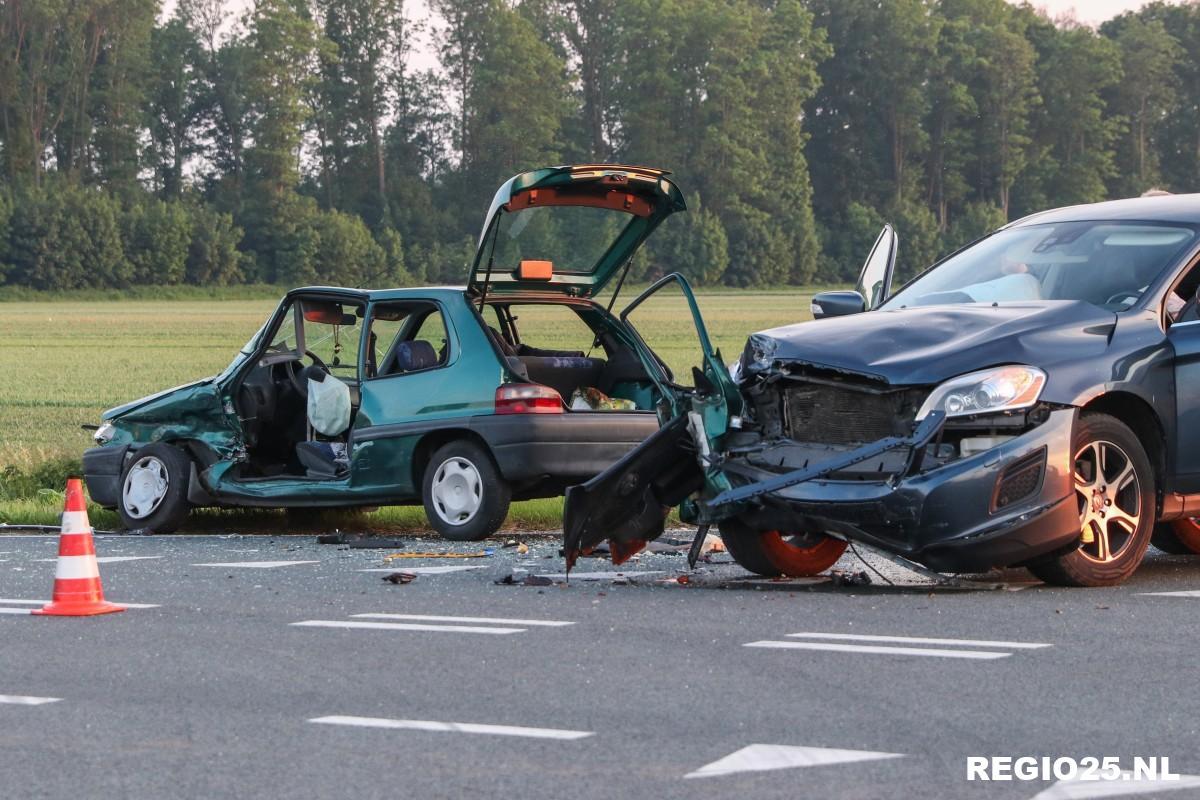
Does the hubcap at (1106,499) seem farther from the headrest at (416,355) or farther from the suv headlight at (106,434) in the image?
the suv headlight at (106,434)

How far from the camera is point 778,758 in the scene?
5102 mm

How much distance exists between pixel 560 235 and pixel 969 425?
5017mm

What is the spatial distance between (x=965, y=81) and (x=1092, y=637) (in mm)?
116451

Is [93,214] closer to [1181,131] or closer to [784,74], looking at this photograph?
[784,74]

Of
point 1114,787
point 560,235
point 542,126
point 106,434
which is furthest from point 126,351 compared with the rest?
point 542,126

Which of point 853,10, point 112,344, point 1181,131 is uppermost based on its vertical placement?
point 853,10

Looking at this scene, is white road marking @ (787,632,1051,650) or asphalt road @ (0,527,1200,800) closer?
asphalt road @ (0,527,1200,800)

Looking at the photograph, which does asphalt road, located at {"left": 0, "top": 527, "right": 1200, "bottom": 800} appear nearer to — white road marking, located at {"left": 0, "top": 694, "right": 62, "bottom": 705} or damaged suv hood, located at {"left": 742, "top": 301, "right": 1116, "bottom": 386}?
white road marking, located at {"left": 0, "top": 694, "right": 62, "bottom": 705}

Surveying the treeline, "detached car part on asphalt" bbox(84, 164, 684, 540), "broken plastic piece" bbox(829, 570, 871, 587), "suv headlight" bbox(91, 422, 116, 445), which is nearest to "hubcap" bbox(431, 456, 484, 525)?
"detached car part on asphalt" bbox(84, 164, 684, 540)

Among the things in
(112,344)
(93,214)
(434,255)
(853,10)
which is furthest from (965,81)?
(112,344)

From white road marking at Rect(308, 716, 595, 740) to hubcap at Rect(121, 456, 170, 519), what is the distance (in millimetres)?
7856

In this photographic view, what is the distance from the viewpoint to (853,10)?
4806 inches

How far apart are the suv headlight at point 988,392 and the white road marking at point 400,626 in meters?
2.01

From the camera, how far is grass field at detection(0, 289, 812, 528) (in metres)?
15.9
